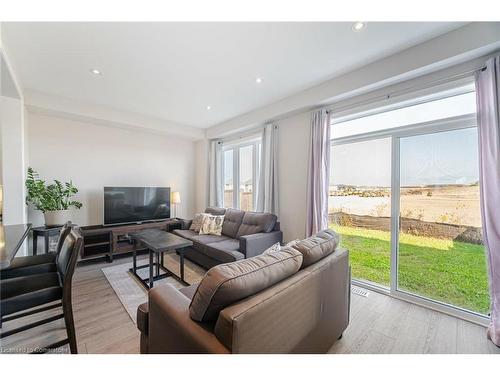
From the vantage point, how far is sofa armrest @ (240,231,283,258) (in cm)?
286

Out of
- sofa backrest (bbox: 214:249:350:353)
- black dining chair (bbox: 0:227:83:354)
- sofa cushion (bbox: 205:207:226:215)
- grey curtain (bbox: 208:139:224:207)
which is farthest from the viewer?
grey curtain (bbox: 208:139:224:207)

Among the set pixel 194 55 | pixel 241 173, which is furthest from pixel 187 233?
pixel 194 55

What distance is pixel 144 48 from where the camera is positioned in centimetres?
208

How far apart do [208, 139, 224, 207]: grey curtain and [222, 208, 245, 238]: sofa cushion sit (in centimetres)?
98

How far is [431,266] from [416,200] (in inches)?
29.9

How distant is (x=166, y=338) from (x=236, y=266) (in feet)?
1.80

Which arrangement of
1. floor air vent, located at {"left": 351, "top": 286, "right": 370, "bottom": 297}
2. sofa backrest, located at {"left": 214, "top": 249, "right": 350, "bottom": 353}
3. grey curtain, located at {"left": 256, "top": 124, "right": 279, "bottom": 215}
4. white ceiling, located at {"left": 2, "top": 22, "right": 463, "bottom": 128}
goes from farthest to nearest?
grey curtain, located at {"left": 256, "top": 124, "right": 279, "bottom": 215} → floor air vent, located at {"left": 351, "top": 286, "right": 370, "bottom": 297} → white ceiling, located at {"left": 2, "top": 22, "right": 463, "bottom": 128} → sofa backrest, located at {"left": 214, "top": 249, "right": 350, "bottom": 353}

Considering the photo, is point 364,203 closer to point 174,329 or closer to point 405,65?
point 405,65

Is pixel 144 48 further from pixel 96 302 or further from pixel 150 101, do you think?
pixel 96 302

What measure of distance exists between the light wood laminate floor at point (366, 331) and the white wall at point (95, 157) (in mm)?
2179

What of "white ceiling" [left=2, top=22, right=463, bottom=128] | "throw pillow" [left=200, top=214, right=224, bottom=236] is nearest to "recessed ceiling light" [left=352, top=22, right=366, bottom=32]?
"white ceiling" [left=2, top=22, right=463, bottom=128]

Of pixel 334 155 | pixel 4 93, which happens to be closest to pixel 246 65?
pixel 334 155

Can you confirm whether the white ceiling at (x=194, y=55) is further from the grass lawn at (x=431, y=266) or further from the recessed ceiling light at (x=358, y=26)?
the grass lawn at (x=431, y=266)

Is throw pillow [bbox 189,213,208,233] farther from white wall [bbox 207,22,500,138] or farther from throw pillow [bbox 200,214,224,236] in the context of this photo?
white wall [bbox 207,22,500,138]
